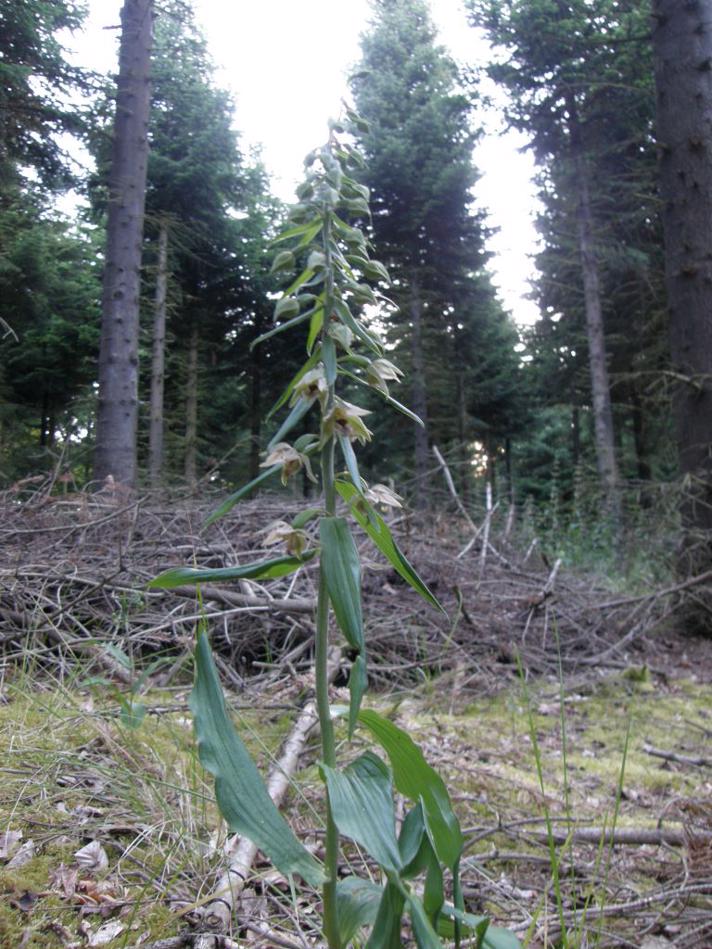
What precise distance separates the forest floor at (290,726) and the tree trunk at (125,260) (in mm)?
2048

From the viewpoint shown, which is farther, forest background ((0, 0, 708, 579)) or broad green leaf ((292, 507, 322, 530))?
forest background ((0, 0, 708, 579))

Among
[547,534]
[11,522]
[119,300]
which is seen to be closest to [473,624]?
[11,522]

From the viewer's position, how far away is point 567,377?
57.1 ft

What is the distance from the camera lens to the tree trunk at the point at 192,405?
45.3 feet

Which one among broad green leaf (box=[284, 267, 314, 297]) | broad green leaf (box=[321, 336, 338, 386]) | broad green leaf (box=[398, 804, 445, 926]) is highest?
broad green leaf (box=[284, 267, 314, 297])

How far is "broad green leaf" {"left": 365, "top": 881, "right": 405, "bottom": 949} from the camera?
0.76 m

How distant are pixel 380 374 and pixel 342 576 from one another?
35 cm

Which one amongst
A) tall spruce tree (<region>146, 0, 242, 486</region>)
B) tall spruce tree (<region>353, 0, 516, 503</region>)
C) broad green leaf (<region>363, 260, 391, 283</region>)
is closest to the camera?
broad green leaf (<region>363, 260, 391, 283</region>)

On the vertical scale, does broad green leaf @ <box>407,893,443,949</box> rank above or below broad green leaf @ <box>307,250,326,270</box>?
below

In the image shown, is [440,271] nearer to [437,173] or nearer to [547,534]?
[437,173]

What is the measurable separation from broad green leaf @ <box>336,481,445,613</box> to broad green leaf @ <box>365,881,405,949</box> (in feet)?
1.06

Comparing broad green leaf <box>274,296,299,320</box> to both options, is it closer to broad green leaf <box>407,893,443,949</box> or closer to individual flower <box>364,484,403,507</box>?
individual flower <box>364,484,403,507</box>

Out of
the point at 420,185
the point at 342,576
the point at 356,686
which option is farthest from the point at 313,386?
the point at 420,185

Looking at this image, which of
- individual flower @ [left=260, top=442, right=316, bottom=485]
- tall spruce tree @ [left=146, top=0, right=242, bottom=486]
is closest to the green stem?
individual flower @ [left=260, top=442, right=316, bottom=485]
